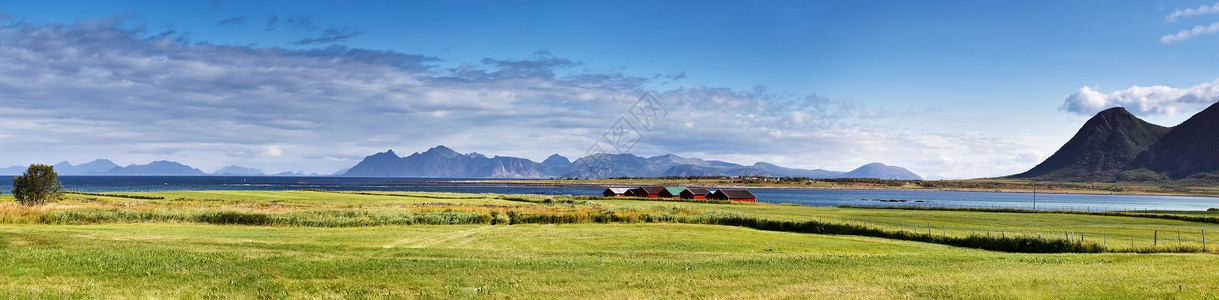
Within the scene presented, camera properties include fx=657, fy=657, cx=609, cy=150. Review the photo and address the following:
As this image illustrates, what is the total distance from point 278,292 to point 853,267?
1632 centimetres

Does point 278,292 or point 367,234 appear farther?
point 367,234

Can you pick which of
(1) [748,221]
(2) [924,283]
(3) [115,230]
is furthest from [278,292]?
(1) [748,221]

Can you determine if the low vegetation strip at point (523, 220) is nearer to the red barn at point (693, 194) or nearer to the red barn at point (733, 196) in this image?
the red barn at point (733, 196)

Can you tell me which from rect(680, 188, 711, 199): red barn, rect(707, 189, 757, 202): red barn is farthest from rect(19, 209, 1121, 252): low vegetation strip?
rect(680, 188, 711, 199): red barn

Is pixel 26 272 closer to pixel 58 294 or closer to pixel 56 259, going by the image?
pixel 56 259

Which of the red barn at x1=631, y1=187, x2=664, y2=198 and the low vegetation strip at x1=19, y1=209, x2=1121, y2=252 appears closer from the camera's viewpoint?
the low vegetation strip at x1=19, y1=209, x2=1121, y2=252

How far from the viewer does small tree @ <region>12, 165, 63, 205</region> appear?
57438mm

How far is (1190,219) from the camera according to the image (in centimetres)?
6103

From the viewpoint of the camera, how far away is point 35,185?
190ft

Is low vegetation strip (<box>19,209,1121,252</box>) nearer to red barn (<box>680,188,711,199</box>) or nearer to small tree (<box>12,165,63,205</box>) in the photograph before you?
small tree (<box>12,165,63,205</box>)

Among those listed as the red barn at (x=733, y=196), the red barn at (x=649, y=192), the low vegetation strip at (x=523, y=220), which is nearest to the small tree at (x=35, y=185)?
the low vegetation strip at (x=523, y=220)

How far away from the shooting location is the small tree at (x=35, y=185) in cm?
5744

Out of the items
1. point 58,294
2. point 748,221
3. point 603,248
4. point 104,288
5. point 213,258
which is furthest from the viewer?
point 748,221

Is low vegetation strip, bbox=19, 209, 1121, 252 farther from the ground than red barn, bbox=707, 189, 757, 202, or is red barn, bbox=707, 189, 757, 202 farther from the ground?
red barn, bbox=707, 189, 757, 202
